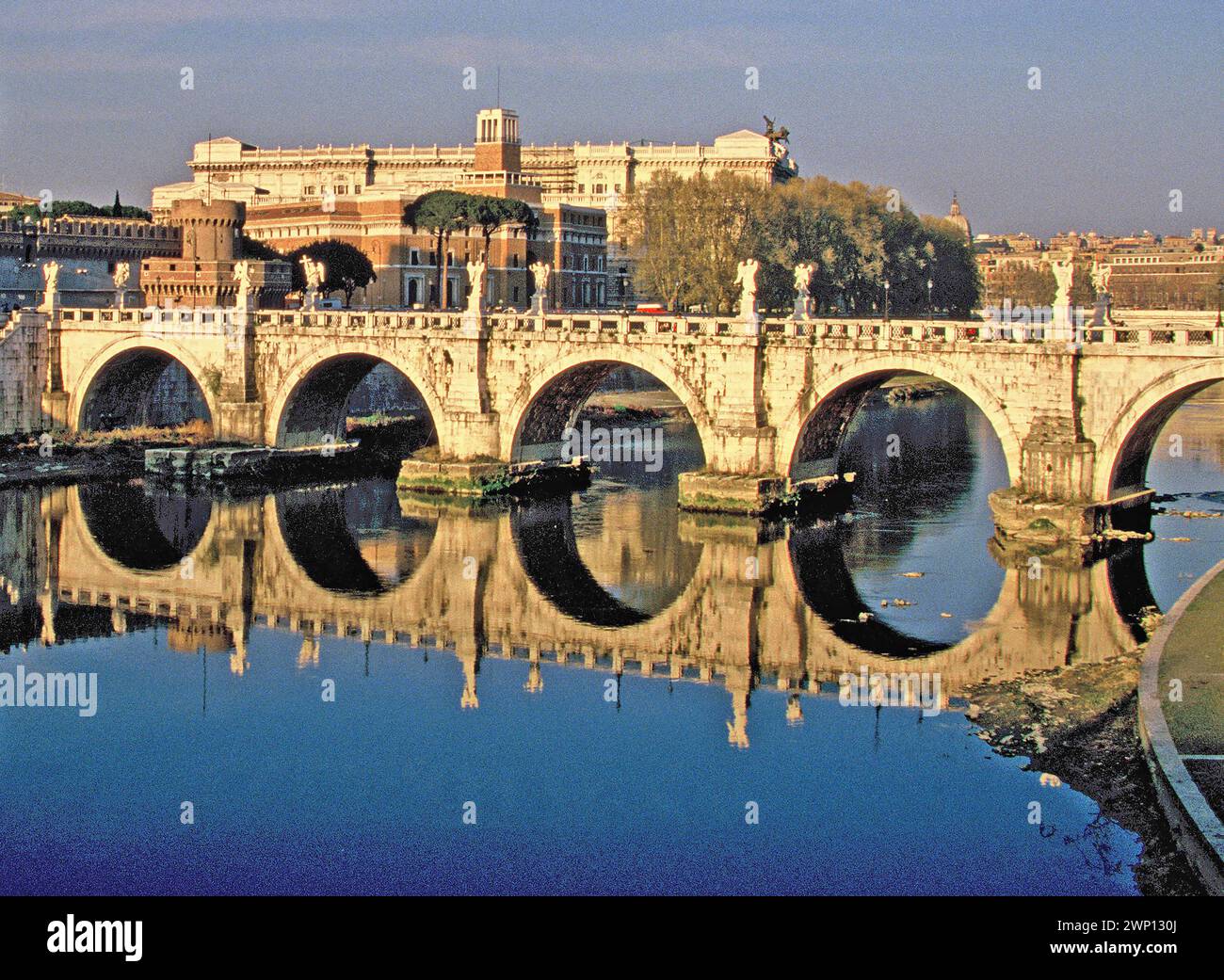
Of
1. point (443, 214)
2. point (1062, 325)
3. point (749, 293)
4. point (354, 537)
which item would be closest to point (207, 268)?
point (443, 214)

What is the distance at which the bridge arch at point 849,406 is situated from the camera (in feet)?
129

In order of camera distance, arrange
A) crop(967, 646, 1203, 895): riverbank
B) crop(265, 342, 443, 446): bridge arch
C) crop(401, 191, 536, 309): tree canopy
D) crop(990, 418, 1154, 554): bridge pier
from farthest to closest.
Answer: crop(401, 191, 536, 309): tree canopy → crop(265, 342, 443, 446): bridge arch → crop(990, 418, 1154, 554): bridge pier → crop(967, 646, 1203, 895): riverbank

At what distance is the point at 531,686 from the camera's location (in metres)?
28.8

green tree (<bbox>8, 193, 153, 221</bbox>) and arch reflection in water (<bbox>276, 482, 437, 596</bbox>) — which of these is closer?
arch reflection in water (<bbox>276, 482, 437, 596</bbox>)

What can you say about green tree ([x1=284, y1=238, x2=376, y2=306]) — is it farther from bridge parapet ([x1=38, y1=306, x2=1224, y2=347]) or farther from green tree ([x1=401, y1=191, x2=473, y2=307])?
bridge parapet ([x1=38, y1=306, x2=1224, y2=347])

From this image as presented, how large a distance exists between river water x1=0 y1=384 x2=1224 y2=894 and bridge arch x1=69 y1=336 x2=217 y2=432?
24.0 feet

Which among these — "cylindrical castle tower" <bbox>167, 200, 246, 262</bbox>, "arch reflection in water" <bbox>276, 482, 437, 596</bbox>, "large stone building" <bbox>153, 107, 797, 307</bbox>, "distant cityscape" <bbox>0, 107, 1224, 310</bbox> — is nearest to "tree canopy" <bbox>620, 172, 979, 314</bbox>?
"distant cityscape" <bbox>0, 107, 1224, 310</bbox>

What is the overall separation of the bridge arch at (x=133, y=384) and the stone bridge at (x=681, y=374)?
7 cm

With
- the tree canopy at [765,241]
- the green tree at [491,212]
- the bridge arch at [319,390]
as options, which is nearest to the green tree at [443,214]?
the green tree at [491,212]

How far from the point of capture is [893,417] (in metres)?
70.4

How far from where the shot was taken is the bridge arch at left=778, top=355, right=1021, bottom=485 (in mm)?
39219

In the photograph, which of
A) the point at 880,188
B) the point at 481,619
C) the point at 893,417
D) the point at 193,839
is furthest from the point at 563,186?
the point at 193,839

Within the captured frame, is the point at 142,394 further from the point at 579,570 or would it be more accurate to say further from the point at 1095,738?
the point at 1095,738

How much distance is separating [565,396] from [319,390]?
929 centimetres
